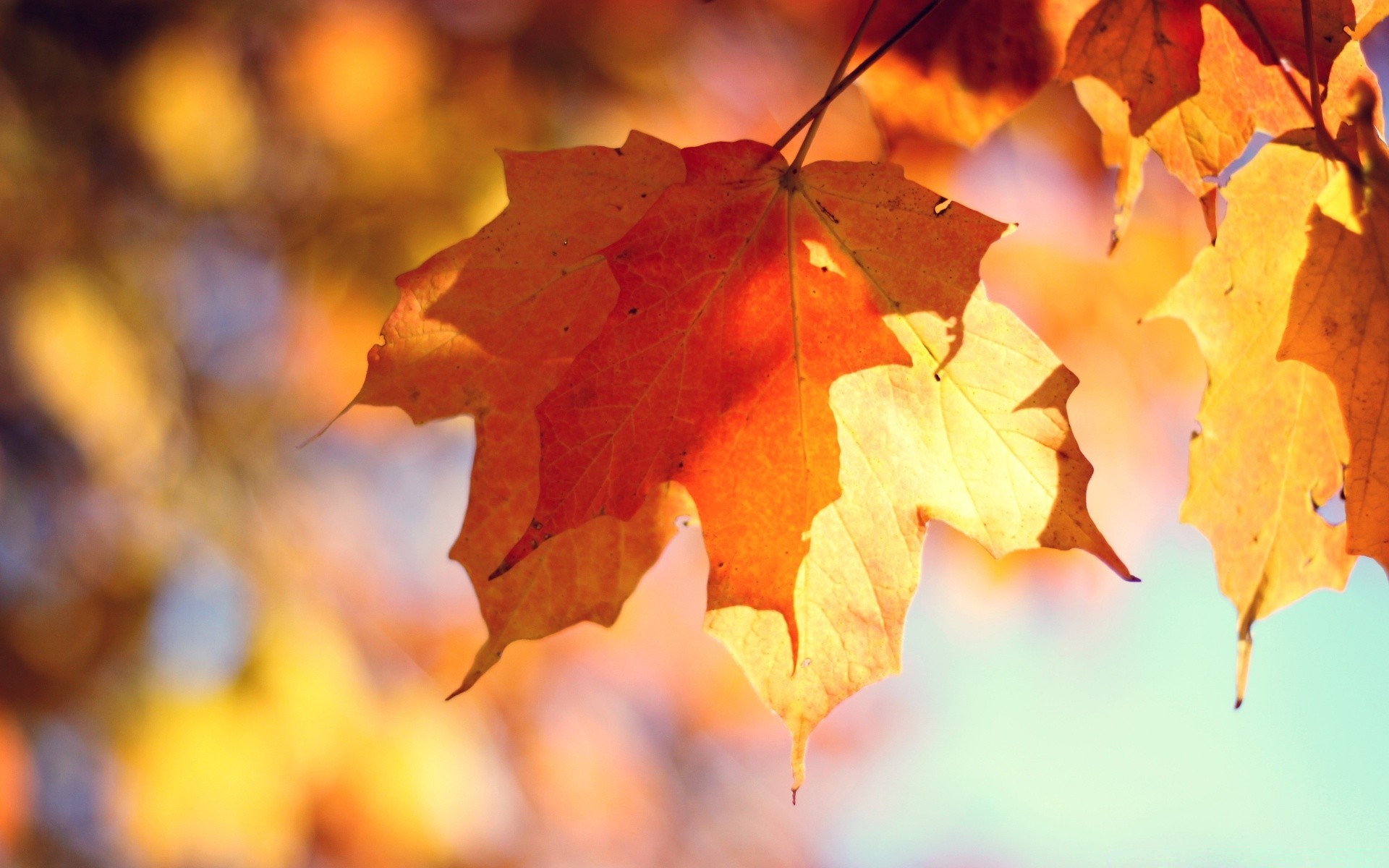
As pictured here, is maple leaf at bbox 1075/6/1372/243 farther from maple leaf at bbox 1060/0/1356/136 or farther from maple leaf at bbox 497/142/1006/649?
maple leaf at bbox 497/142/1006/649

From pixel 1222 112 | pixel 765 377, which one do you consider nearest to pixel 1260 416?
pixel 1222 112

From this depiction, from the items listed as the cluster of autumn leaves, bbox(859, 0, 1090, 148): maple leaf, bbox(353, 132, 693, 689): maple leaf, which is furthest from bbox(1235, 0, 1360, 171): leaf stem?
bbox(353, 132, 693, 689): maple leaf

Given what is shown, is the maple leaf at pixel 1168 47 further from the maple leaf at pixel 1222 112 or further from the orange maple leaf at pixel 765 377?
the orange maple leaf at pixel 765 377

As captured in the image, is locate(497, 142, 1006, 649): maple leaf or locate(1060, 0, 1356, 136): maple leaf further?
locate(1060, 0, 1356, 136): maple leaf

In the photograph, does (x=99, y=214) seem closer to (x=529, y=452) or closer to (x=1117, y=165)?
(x=529, y=452)

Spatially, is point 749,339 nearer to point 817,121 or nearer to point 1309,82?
point 817,121

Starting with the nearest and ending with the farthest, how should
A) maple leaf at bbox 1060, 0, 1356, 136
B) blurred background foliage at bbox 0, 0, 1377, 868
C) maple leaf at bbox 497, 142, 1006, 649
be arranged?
maple leaf at bbox 497, 142, 1006, 649, maple leaf at bbox 1060, 0, 1356, 136, blurred background foliage at bbox 0, 0, 1377, 868
